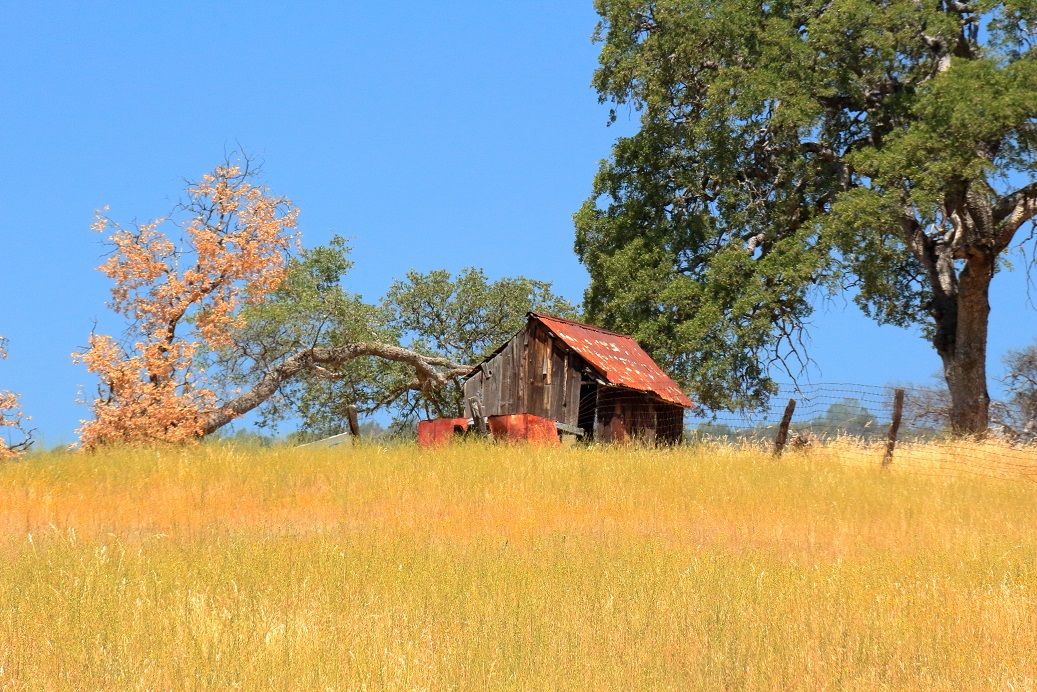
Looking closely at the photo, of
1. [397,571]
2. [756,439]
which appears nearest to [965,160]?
[756,439]

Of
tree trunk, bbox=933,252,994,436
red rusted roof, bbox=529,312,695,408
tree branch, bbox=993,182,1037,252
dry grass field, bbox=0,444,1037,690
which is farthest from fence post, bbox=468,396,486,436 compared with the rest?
tree branch, bbox=993,182,1037,252

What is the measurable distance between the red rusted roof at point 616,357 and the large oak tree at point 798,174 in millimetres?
1465

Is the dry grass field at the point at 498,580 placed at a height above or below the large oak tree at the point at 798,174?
below

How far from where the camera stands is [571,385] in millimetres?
24938

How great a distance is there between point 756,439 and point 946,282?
9.61m

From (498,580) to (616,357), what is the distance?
59.4 feet

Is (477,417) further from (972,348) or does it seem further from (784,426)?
(972,348)

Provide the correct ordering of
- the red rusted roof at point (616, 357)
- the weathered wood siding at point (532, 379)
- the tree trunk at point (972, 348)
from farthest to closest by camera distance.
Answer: the tree trunk at point (972, 348) → the weathered wood siding at point (532, 379) → the red rusted roof at point (616, 357)

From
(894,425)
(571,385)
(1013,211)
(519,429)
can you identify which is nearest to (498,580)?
(894,425)

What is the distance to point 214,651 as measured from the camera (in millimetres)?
5898

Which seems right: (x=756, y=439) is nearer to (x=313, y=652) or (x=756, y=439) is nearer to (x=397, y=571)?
(x=397, y=571)

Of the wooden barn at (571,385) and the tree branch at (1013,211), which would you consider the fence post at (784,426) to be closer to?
the wooden barn at (571,385)

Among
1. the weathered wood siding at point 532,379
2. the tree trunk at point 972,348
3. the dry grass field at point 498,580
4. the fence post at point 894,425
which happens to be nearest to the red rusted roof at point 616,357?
the weathered wood siding at point 532,379

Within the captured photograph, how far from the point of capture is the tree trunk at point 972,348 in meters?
27.5
